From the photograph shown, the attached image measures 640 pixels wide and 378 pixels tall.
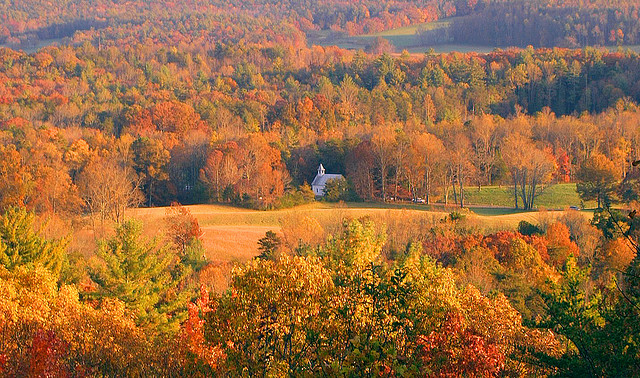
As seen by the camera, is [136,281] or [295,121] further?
[295,121]

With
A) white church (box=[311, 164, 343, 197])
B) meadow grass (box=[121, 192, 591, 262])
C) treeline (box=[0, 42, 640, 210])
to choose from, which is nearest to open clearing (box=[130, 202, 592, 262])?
meadow grass (box=[121, 192, 591, 262])

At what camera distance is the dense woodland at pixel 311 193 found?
47.3ft

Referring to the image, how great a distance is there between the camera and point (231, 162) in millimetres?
77062

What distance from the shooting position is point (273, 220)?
64.1 m

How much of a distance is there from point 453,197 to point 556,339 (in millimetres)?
56471

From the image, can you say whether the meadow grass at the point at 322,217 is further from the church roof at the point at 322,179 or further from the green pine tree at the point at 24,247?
the green pine tree at the point at 24,247

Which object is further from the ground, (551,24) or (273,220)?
(551,24)

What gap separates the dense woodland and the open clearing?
98cm

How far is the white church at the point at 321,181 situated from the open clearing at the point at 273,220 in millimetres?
5353

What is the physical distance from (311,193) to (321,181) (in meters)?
5.58

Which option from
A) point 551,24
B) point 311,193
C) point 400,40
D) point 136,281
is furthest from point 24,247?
point 400,40

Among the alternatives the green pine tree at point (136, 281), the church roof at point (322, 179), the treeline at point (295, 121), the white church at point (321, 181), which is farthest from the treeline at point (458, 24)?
the green pine tree at point (136, 281)

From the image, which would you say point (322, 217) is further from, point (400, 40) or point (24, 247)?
point (400, 40)

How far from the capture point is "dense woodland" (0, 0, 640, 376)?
1441cm
